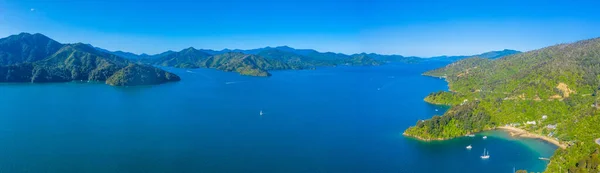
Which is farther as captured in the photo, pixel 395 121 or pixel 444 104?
pixel 444 104

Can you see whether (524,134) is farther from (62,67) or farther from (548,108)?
(62,67)

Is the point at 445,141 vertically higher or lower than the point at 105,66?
lower

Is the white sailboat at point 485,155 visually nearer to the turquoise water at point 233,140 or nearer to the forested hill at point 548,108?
the turquoise water at point 233,140

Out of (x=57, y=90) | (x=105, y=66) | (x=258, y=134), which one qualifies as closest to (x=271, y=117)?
(x=258, y=134)

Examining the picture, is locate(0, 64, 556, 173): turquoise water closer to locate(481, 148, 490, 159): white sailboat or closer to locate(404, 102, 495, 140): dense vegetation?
locate(481, 148, 490, 159): white sailboat

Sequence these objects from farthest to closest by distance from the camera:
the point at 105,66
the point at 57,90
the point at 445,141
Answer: the point at 105,66
the point at 57,90
the point at 445,141

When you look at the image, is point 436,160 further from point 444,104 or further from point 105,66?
point 105,66

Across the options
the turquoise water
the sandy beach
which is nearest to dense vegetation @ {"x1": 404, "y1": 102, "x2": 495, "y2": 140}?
the turquoise water
